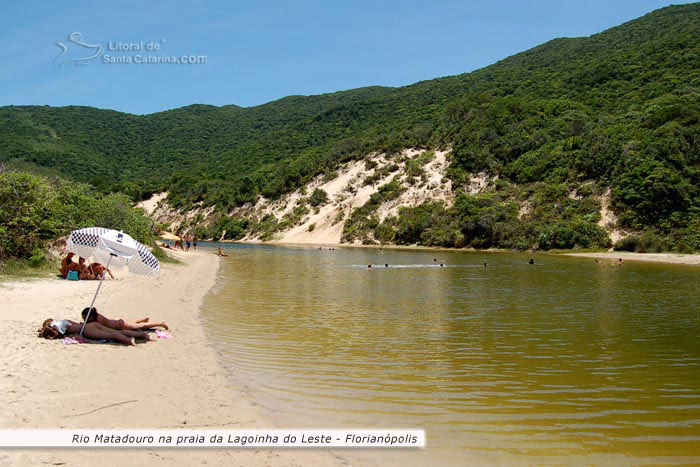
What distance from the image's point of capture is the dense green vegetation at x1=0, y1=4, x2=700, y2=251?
52.9 m

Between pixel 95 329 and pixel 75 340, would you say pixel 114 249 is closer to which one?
pixel 95 329

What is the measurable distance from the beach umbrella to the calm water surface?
2258 mm

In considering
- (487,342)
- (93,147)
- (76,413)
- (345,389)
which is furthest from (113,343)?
(93,147)

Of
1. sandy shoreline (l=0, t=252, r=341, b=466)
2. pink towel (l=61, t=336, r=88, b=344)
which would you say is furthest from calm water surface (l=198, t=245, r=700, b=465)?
pink towel (l=61, t=336, r=88, b=344)

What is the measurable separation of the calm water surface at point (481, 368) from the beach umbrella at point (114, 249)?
88.9 inches

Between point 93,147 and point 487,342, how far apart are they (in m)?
135

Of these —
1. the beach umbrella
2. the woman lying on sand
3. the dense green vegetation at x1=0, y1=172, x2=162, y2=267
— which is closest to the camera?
the woman lying on sand

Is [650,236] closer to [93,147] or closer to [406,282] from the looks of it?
[406,282]

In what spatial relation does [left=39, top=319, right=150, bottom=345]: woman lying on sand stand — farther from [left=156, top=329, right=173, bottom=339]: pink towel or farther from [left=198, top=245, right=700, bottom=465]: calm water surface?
[left=198, top=245, right=700, bottom=465]: calm water surface

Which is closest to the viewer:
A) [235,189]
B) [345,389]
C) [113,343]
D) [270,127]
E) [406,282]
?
[345,389]

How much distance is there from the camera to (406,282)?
24906 mm

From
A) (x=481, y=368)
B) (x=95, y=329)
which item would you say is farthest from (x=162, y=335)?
(x=481, y=368)

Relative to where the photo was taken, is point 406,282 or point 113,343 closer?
point 113,343

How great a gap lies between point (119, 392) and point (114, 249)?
426cm
